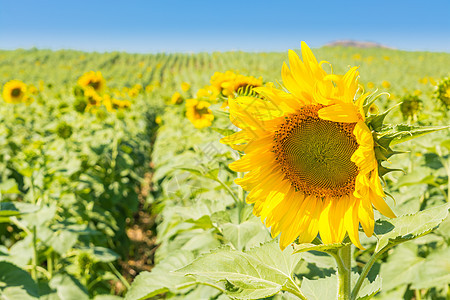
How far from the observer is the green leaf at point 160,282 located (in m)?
1.35

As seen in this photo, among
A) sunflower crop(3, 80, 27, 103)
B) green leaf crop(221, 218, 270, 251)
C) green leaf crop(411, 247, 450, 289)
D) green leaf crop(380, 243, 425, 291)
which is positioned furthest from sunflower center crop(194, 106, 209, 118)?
sunflower crop(3, 80, 27, 103)

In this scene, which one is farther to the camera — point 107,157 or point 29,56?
point 29,56

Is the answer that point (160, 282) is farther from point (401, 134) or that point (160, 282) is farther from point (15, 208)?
point (15, 208)

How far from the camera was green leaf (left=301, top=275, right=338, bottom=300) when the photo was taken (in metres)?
1.12

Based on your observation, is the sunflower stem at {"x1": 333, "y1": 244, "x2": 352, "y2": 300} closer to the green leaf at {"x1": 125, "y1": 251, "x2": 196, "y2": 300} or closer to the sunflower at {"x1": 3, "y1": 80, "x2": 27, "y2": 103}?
the green leaf at {"x1": 125, "y1": 251, "x2": 196, "y2": 300}

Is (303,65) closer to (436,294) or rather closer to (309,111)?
(309,111)

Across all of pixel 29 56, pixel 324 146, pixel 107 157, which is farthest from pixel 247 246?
pixel 29 56

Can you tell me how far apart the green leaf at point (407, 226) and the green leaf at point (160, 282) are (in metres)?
0.67

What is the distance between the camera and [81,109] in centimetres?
482

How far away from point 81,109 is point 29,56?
43.0 meters

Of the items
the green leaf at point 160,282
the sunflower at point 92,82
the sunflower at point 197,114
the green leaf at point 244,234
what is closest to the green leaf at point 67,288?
the green leaf at point 160,282

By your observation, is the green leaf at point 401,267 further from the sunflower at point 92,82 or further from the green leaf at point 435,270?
the sunflower at point 92,82

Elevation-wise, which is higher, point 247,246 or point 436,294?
point 247,246

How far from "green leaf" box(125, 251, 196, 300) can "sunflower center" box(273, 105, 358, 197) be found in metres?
0.58
